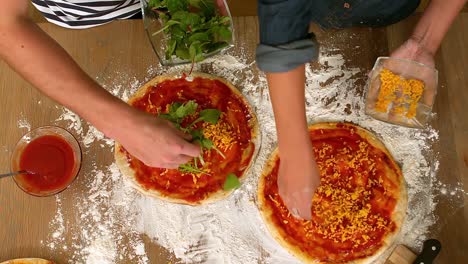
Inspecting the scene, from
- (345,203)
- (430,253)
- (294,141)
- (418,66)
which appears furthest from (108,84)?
(430,253)

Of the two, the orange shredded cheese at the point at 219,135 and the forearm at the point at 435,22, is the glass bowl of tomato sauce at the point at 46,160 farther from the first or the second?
the forearm at the point at 435,22

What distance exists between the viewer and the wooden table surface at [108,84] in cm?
142

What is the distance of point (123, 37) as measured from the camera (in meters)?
1.57

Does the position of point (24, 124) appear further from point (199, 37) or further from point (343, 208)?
point (343, 208)

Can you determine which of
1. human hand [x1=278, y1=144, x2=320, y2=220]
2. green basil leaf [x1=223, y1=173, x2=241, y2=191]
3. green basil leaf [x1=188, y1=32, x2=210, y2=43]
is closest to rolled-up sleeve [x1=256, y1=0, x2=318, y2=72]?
human hand [x1=278, y1=144, x2=320, y2=220]

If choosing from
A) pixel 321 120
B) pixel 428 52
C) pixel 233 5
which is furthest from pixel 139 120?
pixel 428 52

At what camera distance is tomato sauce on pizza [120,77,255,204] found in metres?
1.42

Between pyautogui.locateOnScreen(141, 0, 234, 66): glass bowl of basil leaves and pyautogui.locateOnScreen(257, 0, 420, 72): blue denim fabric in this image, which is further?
pyautogui.locateOnScreen(141, 0, 234, 66): glass bowl of basil leaves

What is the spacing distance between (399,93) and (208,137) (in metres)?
0.59

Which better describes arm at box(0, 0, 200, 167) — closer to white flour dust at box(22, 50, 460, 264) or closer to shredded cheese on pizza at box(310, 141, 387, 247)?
white flour dust at box(22, 50, 460, 264)

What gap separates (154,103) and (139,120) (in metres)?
0.38

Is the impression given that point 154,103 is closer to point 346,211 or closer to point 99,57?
point 99,57

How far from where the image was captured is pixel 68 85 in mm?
1097

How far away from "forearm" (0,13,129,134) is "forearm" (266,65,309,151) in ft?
1.21
